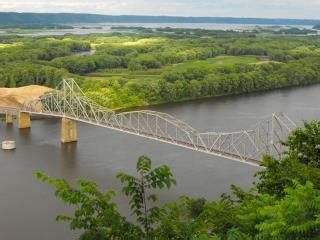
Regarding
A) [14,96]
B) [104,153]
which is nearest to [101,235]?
[104,153]

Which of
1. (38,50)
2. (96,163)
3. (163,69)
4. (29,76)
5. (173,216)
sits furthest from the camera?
(38,50)

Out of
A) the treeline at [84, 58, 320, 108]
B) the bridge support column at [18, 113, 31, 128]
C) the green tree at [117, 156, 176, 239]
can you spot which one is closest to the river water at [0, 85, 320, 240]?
the bridge support column at [18, 113, 31, 128]

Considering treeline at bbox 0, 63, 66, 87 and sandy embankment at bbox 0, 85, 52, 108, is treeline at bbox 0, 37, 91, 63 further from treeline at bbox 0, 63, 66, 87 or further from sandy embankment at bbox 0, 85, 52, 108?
sandy embankment at bbox 0, 85, 52, 108

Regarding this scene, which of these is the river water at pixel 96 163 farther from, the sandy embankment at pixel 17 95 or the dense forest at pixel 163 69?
the dense forest at pixel 163 69

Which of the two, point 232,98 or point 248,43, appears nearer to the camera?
point 232,98

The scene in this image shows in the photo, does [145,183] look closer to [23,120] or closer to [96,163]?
[96,163]

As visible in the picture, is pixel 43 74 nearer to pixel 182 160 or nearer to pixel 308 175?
pixel 182 160

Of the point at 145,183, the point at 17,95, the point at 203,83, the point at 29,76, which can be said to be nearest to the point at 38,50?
the point at 29,76
